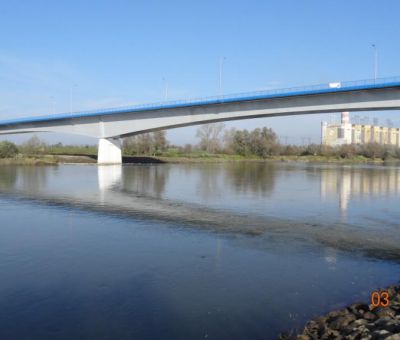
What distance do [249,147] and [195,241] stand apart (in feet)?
333

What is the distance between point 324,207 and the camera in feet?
71.3

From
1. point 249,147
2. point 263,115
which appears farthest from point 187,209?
point 249,147

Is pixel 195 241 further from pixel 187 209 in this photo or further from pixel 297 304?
pixel 187 209

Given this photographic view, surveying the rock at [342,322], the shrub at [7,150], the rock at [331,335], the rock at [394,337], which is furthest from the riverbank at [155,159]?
the rock at [394,337]

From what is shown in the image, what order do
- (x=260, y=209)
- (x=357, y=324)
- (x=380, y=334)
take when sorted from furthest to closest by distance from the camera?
(x=260, y=209) → (x=357, y=324) → (x=380, y=334)

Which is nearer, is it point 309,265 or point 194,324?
point 194,324

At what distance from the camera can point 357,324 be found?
646 cm

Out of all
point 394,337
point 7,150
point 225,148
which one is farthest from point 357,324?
point 225,148
